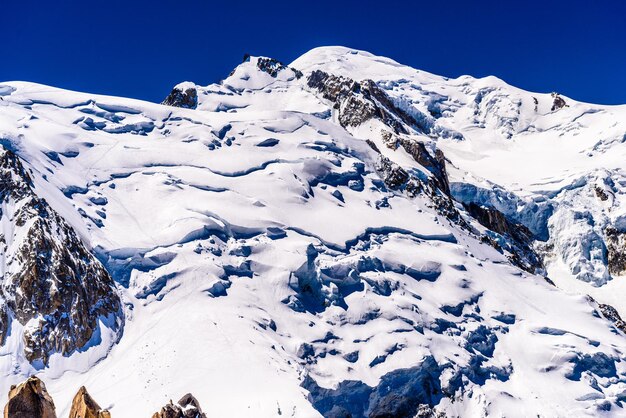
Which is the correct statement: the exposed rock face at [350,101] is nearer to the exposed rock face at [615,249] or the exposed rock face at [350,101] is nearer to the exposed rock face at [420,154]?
the exposed rock face at [420,154]

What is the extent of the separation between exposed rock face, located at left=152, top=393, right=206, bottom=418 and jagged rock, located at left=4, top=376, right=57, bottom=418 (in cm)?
902

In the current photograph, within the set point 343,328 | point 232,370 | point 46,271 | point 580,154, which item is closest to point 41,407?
point 232,370

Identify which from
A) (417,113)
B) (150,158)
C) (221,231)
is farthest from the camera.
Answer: (417,113)

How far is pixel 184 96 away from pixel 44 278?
7387 cm

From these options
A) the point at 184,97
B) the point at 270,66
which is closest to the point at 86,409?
the point at 184,97

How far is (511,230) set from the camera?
146 metres

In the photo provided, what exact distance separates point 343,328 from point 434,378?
11202 millimetres

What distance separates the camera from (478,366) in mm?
79250

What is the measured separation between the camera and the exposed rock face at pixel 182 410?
4082 centimetres

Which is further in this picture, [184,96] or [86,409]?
[184,96]

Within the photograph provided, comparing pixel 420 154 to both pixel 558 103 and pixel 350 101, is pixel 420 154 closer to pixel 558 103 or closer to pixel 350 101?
pixel 350 101

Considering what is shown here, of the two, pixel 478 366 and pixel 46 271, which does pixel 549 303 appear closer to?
pixel 478 366

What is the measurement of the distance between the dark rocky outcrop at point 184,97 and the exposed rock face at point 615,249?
8801cm

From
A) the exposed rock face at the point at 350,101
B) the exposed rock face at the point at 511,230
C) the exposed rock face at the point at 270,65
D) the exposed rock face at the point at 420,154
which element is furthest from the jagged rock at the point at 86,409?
the exposed rock face at the point at 270,65
